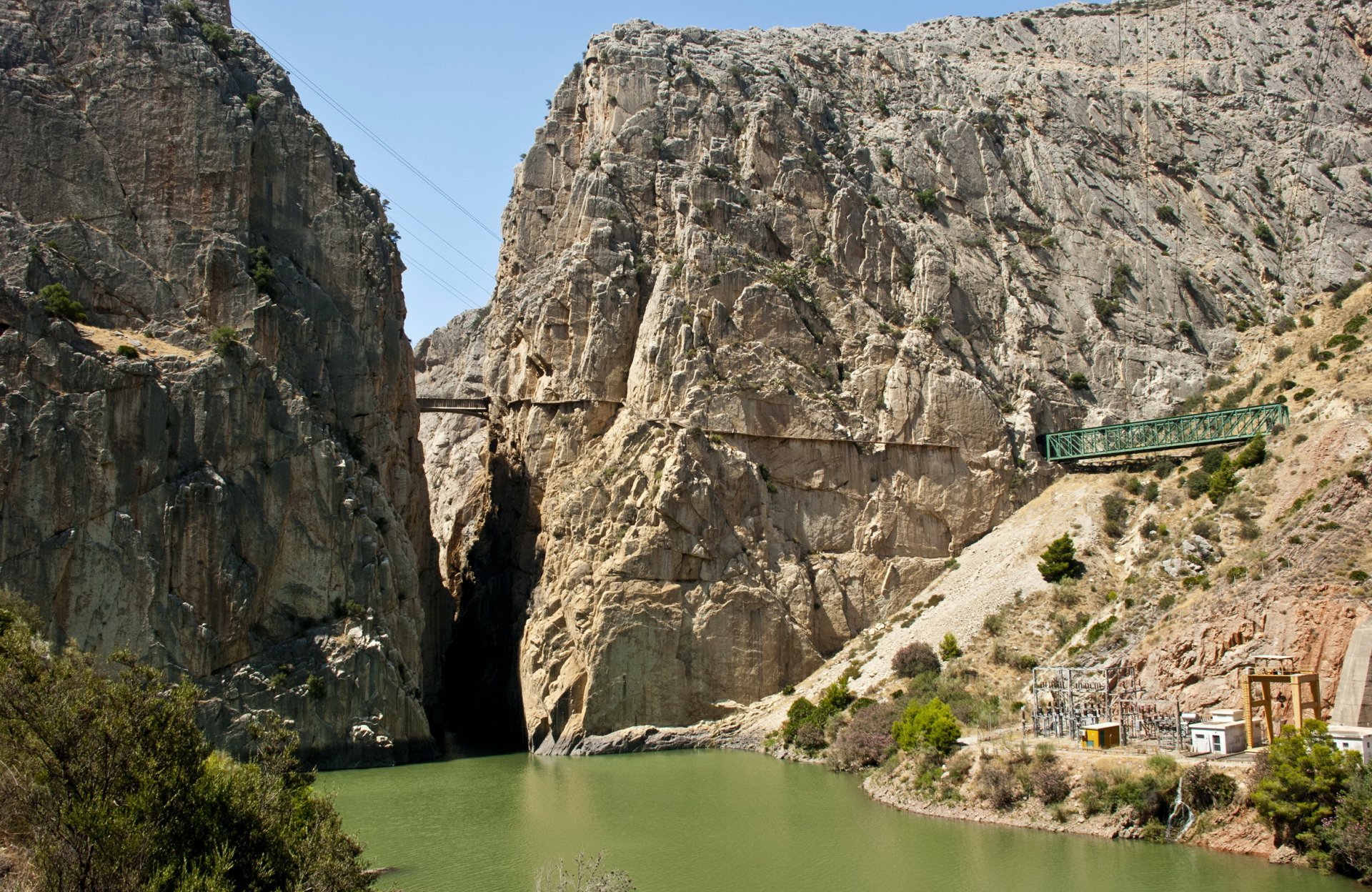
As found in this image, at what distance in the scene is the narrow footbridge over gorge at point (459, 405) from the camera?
223ft

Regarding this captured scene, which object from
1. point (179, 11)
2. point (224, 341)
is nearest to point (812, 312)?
point (224, 341)

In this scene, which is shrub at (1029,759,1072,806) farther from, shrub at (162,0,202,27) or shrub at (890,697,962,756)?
shrub at (162,0,202,27)

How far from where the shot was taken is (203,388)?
4741 centimetres

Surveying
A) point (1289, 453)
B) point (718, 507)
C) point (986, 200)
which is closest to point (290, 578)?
point (718, 507)

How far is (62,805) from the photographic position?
52.3 feet

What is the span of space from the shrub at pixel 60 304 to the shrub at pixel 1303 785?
1803 inches

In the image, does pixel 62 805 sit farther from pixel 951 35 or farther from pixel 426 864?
pixel 951 35

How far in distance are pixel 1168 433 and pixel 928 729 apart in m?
27.2

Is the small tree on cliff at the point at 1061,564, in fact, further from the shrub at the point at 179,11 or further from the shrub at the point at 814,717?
the shrub at the point at 179,11

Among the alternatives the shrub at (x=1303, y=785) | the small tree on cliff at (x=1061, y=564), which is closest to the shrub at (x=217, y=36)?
the small tree on cliff at (x=1061, y=564)

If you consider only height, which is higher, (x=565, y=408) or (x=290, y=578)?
(x=565, y=408)

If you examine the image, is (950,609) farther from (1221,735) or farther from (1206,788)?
(1206,788)

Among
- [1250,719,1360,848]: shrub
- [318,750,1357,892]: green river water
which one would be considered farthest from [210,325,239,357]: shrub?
[1250,719,1360,848]: shrub

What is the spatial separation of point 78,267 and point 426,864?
32691 millimetres
